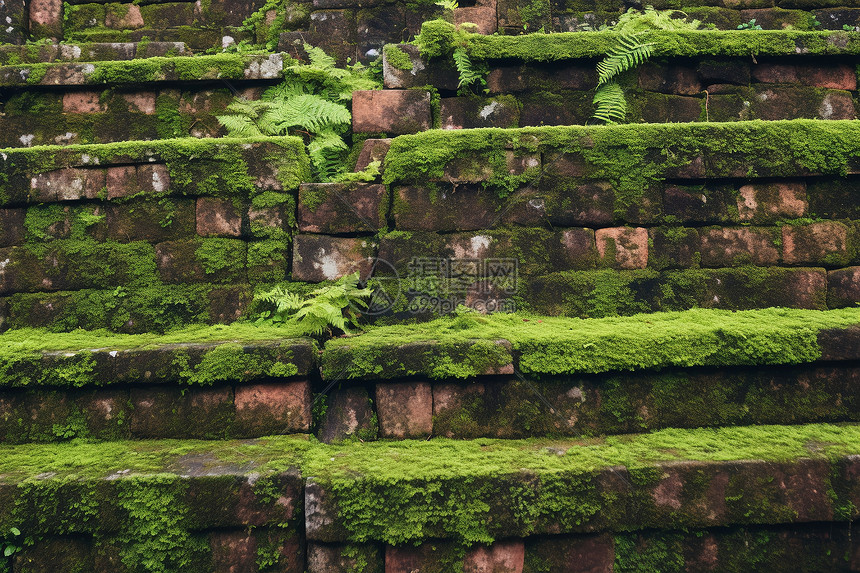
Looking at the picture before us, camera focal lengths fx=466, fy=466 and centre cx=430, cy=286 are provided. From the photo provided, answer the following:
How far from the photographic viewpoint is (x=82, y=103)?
12.7 feet

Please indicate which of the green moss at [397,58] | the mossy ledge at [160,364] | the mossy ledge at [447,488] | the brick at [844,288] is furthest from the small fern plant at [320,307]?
Answer: the brick at [844,288]

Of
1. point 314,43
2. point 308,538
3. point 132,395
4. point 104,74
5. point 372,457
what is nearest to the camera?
point 308,538

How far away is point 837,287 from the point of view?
3297 millimetres

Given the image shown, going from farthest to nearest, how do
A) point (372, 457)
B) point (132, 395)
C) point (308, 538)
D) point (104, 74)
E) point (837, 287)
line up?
1. point (104, 74)
2. point (837, 287)
3. point (132, 395)
4. point (372, 457)
5. point (308, 538)

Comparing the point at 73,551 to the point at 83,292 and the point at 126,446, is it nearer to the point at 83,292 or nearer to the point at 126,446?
the point at 126,446

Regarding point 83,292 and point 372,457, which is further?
point 83,292

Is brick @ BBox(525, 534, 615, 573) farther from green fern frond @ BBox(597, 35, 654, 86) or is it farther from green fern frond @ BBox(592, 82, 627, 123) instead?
green fern frond @ BBox(597, 35, 654, 86)

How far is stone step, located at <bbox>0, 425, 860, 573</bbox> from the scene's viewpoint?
2.51m

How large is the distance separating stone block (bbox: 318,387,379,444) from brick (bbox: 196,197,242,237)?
4.80 ft

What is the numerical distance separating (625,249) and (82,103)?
4.51 meters

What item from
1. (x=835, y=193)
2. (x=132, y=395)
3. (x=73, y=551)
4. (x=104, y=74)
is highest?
(x=104, y=74)

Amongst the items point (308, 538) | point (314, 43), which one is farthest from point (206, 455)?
point (314, 43)

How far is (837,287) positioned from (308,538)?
12.7ft

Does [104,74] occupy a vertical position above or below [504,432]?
above
